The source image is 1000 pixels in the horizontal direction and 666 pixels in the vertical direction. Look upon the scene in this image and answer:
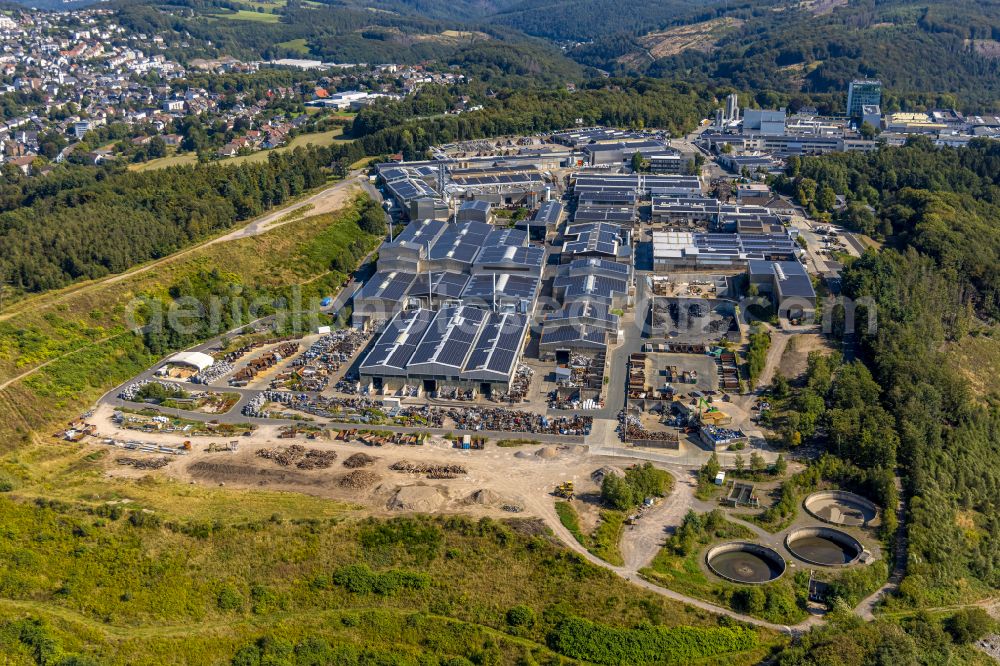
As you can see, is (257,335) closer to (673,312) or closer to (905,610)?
(673,312)

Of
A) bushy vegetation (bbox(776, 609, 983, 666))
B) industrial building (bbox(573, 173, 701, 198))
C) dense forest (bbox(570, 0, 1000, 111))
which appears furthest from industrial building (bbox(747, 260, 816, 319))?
dense forest (bbox(570, 0, 1000, 111))

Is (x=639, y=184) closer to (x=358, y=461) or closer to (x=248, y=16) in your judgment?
(x=358, y=461)

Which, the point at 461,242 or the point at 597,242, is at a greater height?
the point at 597,242

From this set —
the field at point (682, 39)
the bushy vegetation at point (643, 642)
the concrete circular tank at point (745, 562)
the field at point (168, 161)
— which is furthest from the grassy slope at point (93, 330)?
the field at point (682, 39)

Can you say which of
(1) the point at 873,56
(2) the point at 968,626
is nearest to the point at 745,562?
(2) the point at 968,626

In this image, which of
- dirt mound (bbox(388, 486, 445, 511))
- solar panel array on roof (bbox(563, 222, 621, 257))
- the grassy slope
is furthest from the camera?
solar panel array on roof (bbox(563, 222, 621, 257))

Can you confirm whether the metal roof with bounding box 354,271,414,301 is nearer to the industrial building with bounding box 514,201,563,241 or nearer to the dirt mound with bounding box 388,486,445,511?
the industrial building with bounding box 514,201,563,241

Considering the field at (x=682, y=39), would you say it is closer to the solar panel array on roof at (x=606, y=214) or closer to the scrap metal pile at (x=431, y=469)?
the solar panel array on roof at (x=606, y=214)
